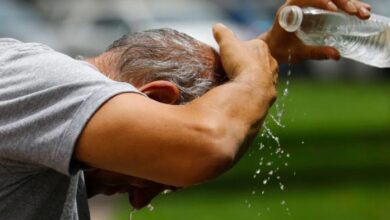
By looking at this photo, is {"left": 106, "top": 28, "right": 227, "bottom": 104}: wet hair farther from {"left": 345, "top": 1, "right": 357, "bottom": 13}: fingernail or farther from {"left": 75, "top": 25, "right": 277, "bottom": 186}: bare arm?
{"left": 345, "top": 1, "right": 357, "bottom": 13}: fingernail

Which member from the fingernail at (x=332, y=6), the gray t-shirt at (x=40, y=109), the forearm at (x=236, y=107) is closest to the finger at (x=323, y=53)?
the fingernail at (x=332, y=6)

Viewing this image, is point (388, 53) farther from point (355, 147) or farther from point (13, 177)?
point (355, 147)

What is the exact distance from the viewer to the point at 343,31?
12.8 ft

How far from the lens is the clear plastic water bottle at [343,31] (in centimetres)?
381

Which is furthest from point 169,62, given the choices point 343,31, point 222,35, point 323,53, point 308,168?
point 308,168

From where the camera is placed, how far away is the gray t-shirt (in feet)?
10.0

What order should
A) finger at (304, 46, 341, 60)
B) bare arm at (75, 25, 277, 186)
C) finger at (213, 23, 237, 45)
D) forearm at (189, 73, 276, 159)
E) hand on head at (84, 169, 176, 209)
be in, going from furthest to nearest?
finger at (304, 46, 341, 60) → finger at (213, 23, 237, 45) → hand on head at (84, 169, 176, 209) → forearm at (189, 73, 276, 159) → bare arm at (75, 25, 277, 186)

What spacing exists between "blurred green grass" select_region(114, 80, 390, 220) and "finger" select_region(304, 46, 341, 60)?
465 cm

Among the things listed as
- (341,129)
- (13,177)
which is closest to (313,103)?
(341,129)

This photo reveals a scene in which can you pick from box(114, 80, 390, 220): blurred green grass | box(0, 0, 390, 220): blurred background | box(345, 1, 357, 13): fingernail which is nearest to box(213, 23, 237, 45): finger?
box(345, 1, 357, 13): fingernail

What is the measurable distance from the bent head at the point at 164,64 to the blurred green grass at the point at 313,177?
5308mm

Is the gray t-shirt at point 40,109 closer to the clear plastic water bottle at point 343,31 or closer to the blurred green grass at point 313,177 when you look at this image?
the clear plastic water bottle at point 343,31

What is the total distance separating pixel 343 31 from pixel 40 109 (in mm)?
1231

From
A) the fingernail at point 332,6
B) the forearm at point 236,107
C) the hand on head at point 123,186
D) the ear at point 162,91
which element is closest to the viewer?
the forearm at point 236,107
